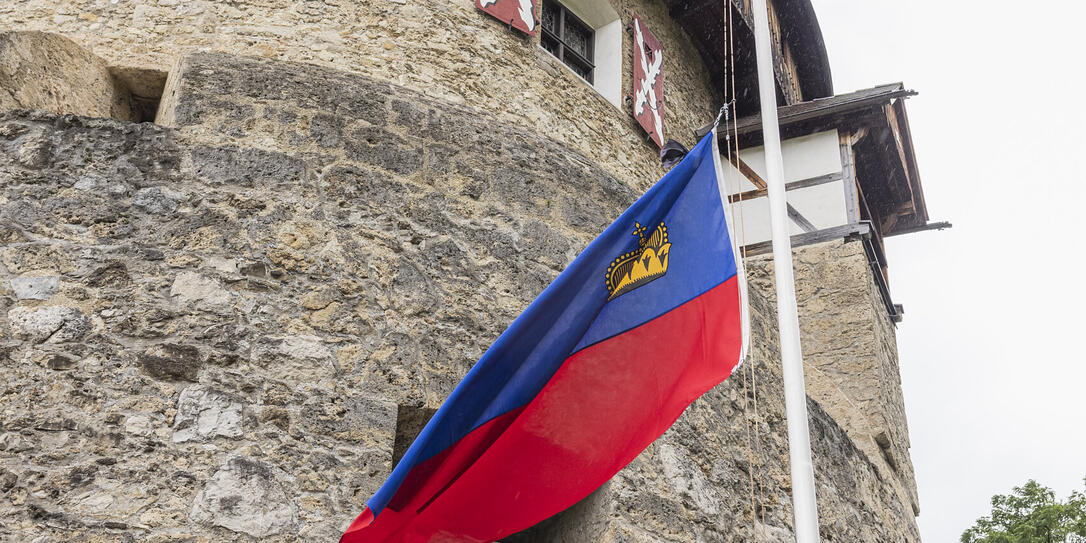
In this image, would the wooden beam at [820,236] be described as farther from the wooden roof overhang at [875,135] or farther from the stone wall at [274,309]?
the stone wall at [274,309]

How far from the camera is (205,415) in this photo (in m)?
3.71

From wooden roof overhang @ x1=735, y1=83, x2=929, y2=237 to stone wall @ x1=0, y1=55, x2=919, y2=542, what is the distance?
452 centimetres

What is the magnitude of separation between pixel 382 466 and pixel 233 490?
57cm

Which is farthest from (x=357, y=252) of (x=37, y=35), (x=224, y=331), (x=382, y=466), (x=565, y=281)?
(x=37, y=35)

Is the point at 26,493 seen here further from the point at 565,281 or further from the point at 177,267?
the point at 565,281

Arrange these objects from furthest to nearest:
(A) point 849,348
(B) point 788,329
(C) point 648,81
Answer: (A) point 849,348 → (C) point 648,81 → (B) point 788,329

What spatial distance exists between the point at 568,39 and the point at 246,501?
496cm

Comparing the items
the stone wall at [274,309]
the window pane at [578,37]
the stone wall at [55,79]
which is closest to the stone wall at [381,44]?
A: the stone wall at [55,79]

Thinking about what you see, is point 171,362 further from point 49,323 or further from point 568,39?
point 568,39

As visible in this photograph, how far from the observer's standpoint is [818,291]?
8.74 m

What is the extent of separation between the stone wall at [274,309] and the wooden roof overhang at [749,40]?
264cm

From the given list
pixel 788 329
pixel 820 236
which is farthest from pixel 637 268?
pixel 820 236

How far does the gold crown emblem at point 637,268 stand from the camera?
11.6 feet

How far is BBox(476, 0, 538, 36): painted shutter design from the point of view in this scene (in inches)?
257
